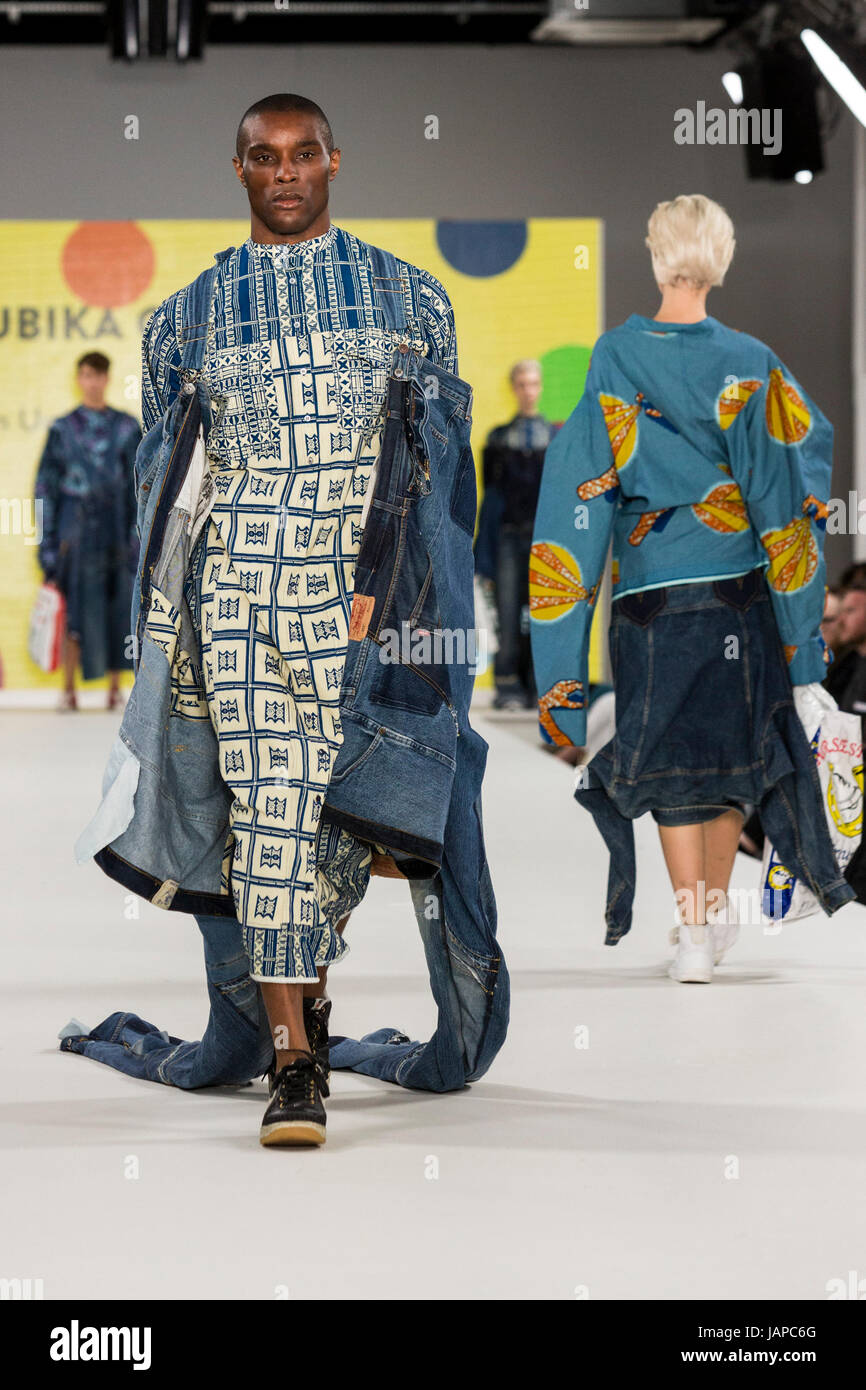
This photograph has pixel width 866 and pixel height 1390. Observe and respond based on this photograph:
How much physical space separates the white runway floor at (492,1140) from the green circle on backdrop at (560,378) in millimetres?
6582

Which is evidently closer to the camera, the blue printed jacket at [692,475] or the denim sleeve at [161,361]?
the denim sleeve at [161,361]

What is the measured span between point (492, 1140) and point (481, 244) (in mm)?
8240

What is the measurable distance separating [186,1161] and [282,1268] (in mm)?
394

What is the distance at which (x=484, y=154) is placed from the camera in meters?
11.0

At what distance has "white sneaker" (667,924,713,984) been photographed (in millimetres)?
3193

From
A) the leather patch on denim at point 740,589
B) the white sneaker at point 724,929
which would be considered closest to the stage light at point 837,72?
the leather patch on denim at point 740,589

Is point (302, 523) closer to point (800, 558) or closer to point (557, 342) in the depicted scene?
point (800, 558)

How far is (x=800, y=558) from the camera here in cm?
317

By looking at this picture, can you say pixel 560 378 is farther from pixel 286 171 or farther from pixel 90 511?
pixel 286 171

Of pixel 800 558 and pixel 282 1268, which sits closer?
pixel 282 1268

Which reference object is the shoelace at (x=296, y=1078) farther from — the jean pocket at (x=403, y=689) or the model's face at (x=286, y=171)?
the model's face at (x=286, y=171)

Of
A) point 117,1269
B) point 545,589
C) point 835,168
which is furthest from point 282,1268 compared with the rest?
point 835,168

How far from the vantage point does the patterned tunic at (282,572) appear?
223 centimetres

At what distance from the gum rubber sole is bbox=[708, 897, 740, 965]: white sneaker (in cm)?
123
